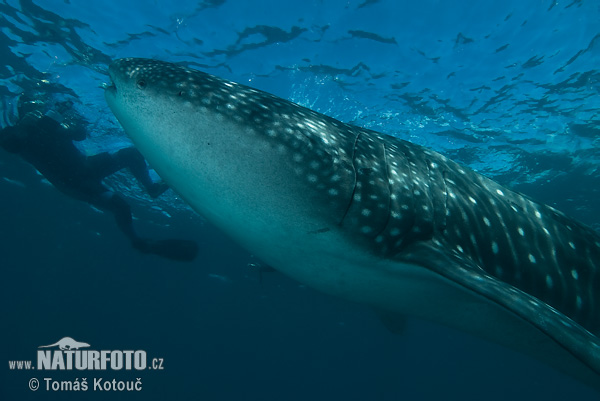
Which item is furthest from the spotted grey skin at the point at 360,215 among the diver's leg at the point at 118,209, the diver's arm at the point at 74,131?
the diver's arm at the point at 74,131

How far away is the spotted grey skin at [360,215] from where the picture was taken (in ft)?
9.32

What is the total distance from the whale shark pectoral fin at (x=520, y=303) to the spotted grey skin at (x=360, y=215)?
0.01 m

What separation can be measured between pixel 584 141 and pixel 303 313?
110 feet

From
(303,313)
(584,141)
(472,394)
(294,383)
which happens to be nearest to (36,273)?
(303,313)

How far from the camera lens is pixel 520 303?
2.50 meters

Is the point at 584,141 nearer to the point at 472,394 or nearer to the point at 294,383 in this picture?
the point at 294,383

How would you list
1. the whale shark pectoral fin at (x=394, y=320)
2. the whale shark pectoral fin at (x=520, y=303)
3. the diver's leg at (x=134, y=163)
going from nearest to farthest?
the whale shark pectoral fin at (x=520, y=303), the whale shark pectoral fin at (x=394, y=320), the diver's leg at (x=134, y=163)

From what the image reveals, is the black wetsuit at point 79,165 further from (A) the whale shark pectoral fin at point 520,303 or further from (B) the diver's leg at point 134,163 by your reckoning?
(A) the whale shark pectoral fin at point 520,303

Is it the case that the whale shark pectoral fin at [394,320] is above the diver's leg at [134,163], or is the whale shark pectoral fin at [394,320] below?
below

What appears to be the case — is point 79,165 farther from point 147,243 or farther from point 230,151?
point 230,151

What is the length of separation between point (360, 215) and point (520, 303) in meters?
1.41

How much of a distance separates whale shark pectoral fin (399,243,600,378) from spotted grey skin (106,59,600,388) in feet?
0.03

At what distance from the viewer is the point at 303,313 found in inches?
1615

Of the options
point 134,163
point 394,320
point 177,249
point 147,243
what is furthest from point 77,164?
point 394,320
